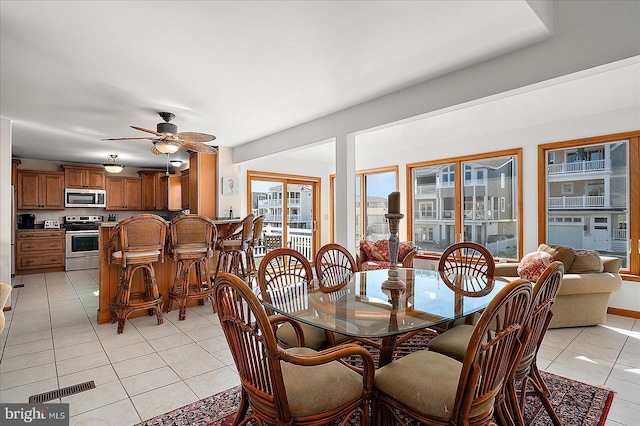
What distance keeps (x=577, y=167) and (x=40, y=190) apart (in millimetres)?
9699

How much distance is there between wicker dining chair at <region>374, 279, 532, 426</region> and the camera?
120 centimetres

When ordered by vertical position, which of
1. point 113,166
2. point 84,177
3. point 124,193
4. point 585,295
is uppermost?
point 113,166

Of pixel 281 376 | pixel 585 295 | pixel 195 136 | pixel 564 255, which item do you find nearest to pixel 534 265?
pixel 564 255

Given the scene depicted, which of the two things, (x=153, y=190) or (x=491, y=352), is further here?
(x=153, y=190)

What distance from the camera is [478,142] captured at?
5.19 m

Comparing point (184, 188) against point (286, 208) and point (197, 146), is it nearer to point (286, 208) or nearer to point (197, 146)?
point (286, 208)

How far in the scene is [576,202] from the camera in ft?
14.3

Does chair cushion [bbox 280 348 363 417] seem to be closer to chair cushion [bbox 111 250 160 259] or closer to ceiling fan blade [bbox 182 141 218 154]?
chair cushion [bbox 111 250 160 259]

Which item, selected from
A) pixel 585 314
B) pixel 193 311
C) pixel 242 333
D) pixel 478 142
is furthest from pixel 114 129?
pixel 585 314

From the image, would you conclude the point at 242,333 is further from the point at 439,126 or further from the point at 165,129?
the point at 439,126

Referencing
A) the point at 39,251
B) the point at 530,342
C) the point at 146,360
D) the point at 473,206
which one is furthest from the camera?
the point at 39,251

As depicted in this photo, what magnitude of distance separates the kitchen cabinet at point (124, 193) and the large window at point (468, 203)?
6500 mm

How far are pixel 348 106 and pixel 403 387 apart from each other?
123 inches

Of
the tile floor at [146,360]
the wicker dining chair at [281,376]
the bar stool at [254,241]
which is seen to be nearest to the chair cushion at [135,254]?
the tile floor at [146,360]
